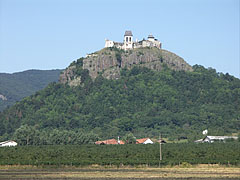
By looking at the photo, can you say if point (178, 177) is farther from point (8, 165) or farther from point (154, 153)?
point (154, 153)

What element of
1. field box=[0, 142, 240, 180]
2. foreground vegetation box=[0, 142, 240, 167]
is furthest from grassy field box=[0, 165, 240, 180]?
foreground vegetation box=[0, 142, 240, 167]

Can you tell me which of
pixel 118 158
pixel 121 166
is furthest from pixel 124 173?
pixel 118 158

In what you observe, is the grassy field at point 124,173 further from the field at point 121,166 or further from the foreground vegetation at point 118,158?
the foreground vegetation at point 118,158

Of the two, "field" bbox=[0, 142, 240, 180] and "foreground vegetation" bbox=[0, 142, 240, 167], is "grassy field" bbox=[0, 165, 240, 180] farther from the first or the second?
"foreground vegetation" bbox=[0, 142, 240, 167]

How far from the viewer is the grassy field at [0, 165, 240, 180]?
7456 cm

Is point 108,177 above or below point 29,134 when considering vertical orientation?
below

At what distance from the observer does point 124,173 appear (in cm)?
7925

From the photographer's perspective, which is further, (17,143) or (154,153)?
(17,143)

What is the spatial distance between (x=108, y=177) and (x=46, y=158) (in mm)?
33280

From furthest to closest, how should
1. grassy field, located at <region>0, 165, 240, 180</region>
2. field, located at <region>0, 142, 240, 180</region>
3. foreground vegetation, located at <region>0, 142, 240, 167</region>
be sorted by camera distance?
foreground vegetation, located at <region>0, 142, 240, 167</region>, field, located at <region>0, 142, 240, 180</region>, grassy field, located at <region>0, 165, 240, 180</region>

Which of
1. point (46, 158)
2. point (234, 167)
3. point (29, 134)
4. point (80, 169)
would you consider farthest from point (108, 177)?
point (29, 134)

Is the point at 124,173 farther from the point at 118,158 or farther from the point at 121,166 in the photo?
the point at 118,158

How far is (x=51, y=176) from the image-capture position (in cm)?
7569

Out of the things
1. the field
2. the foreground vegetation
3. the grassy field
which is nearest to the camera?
the grassy field
